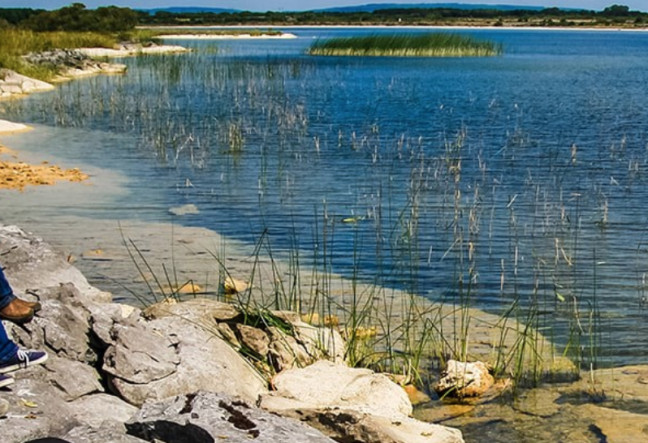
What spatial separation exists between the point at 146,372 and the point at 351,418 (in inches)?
44.3

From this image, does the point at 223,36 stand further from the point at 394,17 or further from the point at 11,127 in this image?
the point at 394,17

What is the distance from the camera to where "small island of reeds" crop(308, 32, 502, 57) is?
45250 millimetres

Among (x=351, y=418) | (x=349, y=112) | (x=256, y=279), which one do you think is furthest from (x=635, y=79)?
(x=351, y=418)

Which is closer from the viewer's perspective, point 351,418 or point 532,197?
point 351,418

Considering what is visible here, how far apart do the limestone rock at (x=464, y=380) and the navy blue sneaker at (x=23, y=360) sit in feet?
8.55

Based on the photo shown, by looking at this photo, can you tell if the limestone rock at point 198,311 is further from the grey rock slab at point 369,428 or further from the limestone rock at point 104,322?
the grey rock slab at point 369,428

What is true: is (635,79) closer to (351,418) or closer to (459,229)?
(459,229)

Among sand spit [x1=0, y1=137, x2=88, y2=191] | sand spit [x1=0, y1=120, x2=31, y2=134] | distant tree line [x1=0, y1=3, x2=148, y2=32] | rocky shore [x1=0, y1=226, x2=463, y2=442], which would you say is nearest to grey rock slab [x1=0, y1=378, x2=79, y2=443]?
rocky shore [x1=0, y1=226, x2=463, y2=442]

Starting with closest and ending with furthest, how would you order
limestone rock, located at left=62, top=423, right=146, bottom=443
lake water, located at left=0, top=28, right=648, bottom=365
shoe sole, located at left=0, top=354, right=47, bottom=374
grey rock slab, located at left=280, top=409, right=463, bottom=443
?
limestone rock, located at left=62, top=423, right=146, bottom=443 < shoe sole, located at left=0, top=354, right=47, bottom=374 < grey rock slab, located at left=280, top=409, right=463, bottom=443 < lake water, located at left=0, top=28, right=648, bottom=365

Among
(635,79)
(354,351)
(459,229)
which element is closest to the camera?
(354,351)

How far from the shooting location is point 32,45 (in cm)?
3766

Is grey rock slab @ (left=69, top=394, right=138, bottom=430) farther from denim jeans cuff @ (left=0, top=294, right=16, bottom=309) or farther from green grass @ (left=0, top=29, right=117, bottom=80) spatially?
green grass @ (left=0, top=29, right=117, bottom=80)

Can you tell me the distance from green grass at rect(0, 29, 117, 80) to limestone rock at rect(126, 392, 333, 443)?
26681 millimetres

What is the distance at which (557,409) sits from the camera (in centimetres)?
610
